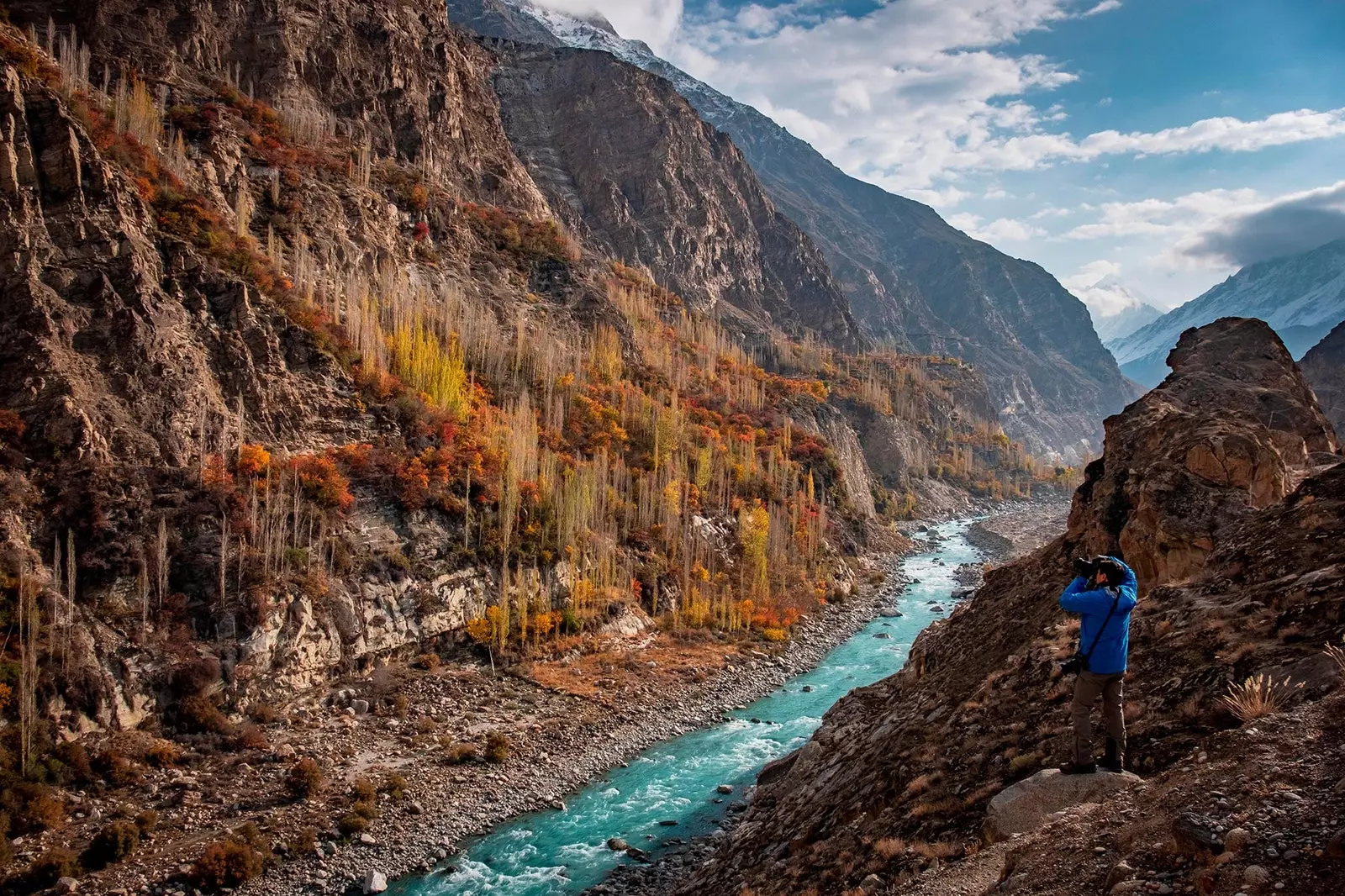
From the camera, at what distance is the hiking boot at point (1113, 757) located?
796cm

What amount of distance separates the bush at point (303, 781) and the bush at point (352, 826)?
165 centimetres

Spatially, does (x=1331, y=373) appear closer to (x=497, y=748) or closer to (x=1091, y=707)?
(x=497, y=748)

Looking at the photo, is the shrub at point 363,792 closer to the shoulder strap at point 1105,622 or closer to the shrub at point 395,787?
the shrub at point 395,787

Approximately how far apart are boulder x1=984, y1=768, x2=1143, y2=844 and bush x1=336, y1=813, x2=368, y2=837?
1638cm

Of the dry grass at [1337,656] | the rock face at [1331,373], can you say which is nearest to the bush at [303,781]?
the dry grass at [1337,656]

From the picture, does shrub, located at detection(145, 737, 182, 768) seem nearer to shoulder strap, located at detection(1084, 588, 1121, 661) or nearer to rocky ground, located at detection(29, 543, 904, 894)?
rocky ground, located at detection(29, 543, 904, 894)

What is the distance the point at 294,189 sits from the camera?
4050cm

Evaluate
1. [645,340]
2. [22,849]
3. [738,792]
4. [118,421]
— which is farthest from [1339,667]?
[645,340]

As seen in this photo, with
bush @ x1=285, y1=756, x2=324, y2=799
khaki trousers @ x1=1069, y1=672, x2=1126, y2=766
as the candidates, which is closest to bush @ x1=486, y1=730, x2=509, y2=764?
bush @ x1=285, y1=756, x2=324, y2=799

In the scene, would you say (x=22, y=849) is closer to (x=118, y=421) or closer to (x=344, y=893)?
(x=344, y=893)

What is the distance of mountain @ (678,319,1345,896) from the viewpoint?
21.1 ft

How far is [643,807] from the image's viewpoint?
21172mm

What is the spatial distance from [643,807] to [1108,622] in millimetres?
17023

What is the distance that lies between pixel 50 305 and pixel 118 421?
15.0 feet
